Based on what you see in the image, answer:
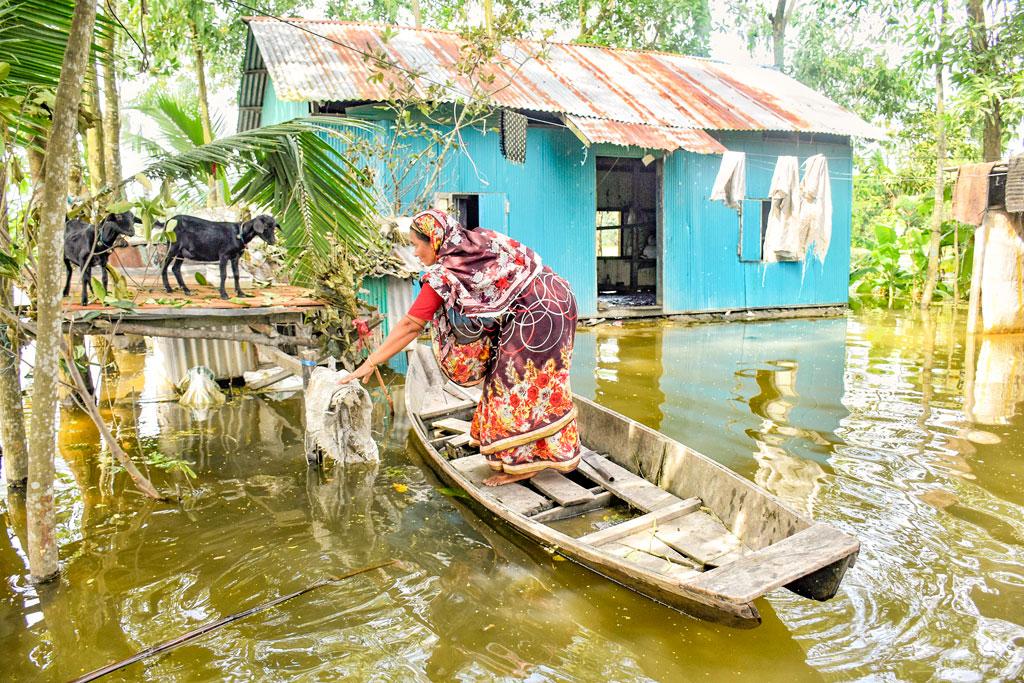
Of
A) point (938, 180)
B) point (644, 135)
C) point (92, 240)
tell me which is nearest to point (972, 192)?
point (938, 180)

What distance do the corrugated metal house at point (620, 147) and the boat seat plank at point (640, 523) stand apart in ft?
21.2

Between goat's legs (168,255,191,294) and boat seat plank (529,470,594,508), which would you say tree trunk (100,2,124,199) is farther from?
boat seat plank (529,470,594,508)

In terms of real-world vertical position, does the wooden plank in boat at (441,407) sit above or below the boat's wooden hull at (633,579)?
above

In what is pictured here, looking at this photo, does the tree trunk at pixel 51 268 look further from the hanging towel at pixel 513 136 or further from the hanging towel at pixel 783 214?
the hanging towel at pixel 783 214

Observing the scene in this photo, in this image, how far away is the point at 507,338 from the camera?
4.18 metres

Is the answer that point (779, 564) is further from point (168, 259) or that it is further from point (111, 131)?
point (111, 131)

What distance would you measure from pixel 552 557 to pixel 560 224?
8.71 m

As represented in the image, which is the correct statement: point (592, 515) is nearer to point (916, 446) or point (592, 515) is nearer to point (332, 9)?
point (916, 446)

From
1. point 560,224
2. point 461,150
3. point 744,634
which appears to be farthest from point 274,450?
point 560,224

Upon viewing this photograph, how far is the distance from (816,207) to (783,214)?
548 mm

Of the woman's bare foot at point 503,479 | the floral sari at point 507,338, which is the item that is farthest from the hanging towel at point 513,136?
the woman's bare foot at point 503,479

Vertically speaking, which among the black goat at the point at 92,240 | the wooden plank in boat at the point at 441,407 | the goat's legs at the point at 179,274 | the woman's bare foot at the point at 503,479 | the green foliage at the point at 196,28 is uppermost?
the green foliage at the point at 196,28

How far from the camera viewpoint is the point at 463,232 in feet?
13.7

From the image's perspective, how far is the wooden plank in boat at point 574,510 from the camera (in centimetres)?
404
